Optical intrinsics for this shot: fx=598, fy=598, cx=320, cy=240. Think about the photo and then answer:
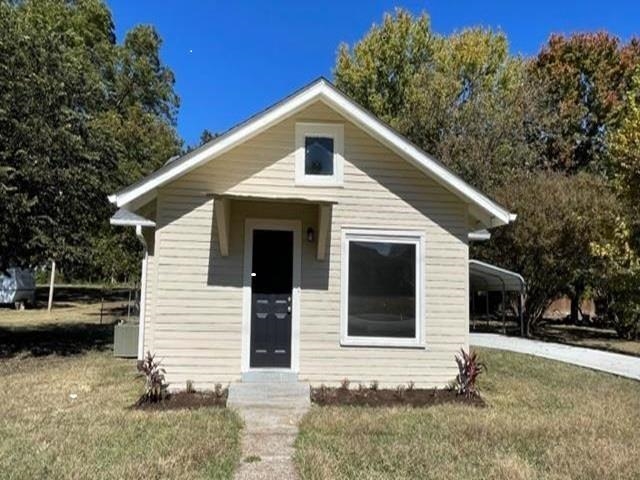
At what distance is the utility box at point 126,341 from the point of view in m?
13.2

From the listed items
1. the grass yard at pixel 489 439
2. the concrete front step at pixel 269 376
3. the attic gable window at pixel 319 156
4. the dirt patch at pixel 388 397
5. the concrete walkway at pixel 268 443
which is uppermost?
the attic gable window at pixel 319 156

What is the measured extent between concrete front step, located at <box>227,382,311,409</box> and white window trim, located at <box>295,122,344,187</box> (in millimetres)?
3168

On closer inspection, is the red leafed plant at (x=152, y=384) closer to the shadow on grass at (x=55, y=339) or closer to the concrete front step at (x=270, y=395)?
the concrete front step at (x=270, y=395)

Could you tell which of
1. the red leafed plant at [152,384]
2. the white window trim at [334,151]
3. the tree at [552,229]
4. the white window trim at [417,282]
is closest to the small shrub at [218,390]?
the red leafed plant at [152,384]

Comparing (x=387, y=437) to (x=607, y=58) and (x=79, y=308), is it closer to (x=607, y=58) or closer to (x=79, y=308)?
(x=79, y=308)

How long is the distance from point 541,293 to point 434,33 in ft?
50.3

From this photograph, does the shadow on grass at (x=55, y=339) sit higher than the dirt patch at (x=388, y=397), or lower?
higher

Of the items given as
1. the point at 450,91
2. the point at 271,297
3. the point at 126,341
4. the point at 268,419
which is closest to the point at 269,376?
the point at 271,297

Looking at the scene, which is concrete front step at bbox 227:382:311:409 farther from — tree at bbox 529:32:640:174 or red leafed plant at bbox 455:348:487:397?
tree at bbox 529:32:640:174

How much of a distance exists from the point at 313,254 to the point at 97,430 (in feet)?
13.7

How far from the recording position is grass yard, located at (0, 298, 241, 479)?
207 inches

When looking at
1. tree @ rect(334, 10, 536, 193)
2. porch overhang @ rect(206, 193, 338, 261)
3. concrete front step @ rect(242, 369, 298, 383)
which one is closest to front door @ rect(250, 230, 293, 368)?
concrete front step @ rect(242, 369, 298, 383)

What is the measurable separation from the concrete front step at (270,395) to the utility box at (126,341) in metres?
5.20

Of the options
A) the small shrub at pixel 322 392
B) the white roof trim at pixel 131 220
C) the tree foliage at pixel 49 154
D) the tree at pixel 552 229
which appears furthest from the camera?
the tree at pixel 552 229
